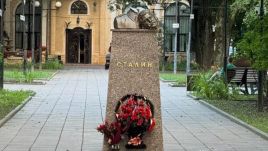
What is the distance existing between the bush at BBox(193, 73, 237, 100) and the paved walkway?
21.2 inches

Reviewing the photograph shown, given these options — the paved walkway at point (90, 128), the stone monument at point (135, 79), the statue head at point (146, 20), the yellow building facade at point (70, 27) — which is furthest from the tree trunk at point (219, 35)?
the stone monument at point (135, 79)

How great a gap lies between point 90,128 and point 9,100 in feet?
18.4

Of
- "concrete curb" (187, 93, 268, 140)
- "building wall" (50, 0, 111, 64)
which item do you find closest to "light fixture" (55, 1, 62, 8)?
"building wall" (50, 0, 111, 64)

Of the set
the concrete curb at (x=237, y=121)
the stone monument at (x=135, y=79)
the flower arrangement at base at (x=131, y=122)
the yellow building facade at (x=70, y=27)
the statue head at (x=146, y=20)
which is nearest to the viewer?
the flower arrangement at base at (x=131, y=122)

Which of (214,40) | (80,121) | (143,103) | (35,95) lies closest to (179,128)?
(80,121)

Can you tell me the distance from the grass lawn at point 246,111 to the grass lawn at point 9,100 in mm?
5294

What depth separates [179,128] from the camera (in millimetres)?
13438

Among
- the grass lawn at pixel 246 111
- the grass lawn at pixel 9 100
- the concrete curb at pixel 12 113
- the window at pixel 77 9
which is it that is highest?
the window at pixel 77 9

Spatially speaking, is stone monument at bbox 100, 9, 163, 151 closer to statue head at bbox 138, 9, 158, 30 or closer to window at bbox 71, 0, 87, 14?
statue head at bbox 138, 9, 158, 30

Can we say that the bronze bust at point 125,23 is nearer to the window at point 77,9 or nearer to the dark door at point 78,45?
the dark door at point 78,45

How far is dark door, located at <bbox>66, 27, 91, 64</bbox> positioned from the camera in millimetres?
54062

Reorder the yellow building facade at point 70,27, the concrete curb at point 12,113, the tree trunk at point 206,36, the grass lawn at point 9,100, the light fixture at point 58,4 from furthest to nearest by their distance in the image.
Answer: the yellow building facade at point 70,27, the light fixture at point 58,4, the tree trunk at point 206,36, the grass lawn at point 9,100, the concrete curb at point 12,113

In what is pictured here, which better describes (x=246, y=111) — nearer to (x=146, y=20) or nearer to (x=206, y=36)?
(x=146, y=20)

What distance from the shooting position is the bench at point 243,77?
22166 mm
